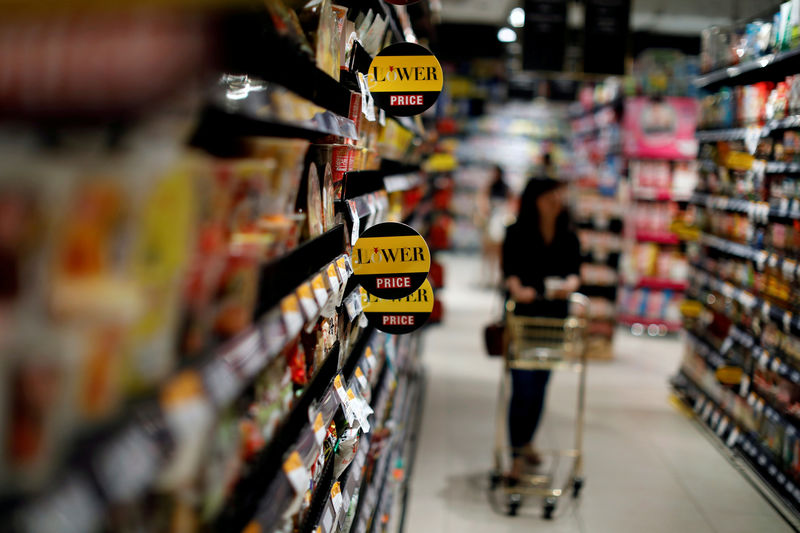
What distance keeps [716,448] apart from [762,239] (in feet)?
4.77

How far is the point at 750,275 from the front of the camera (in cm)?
502

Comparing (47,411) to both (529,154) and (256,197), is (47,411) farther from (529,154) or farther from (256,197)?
(529,154)

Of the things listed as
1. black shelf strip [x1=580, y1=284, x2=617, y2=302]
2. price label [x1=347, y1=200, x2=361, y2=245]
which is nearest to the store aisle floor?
black shelf strip [x1=580, y1=284, x2=617, y2=302]

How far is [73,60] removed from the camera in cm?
67

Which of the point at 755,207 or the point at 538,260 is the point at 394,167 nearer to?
the point at 538,260

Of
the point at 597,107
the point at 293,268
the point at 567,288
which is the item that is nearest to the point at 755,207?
the point at 567,288

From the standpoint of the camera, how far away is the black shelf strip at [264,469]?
1188 mm

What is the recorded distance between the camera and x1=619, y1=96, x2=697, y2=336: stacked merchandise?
871 centimetres

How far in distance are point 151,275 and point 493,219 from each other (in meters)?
9.88

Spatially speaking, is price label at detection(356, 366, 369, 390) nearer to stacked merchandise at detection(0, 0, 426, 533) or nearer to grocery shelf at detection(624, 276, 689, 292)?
stacked merchandise at detection(0, 0, 426, 533)

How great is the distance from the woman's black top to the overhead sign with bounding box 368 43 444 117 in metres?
1.69

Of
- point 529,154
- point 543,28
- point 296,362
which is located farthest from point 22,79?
point 529,154

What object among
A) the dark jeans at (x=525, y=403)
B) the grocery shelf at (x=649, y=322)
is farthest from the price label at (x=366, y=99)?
the grocery shelf at (x=649, y=322)

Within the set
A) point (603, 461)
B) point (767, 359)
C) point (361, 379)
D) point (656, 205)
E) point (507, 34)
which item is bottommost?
Result: point (603, 461)
